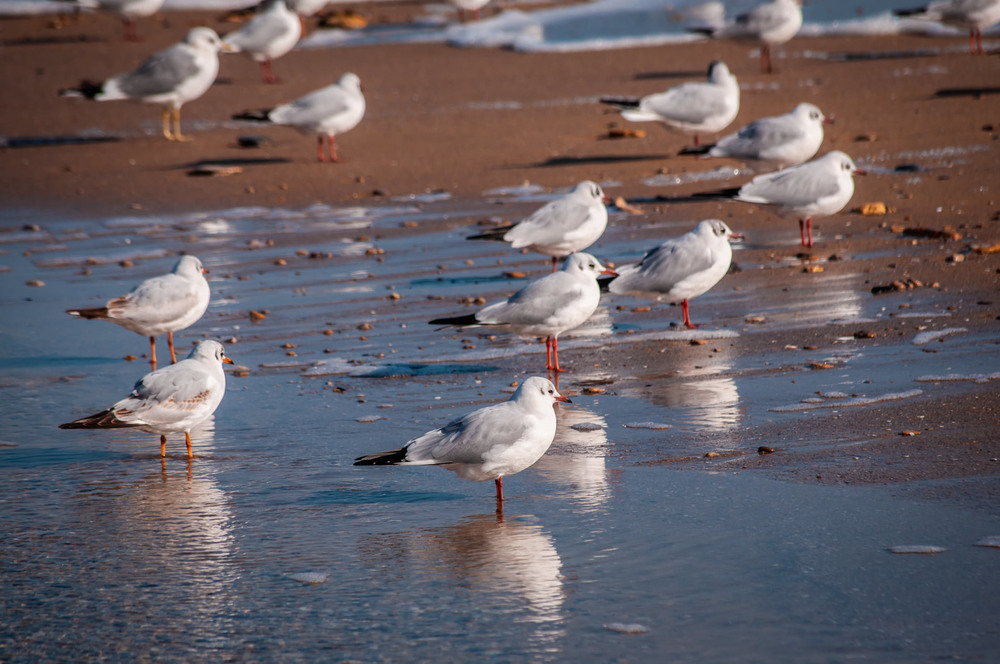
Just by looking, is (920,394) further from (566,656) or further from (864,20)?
(864,20)

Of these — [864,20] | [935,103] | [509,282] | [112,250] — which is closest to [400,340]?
[509,282]

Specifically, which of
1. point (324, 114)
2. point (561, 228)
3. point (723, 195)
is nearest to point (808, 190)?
point (723, 195)

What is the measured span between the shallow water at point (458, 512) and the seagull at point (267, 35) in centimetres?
934

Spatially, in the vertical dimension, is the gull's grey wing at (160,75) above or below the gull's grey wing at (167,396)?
above

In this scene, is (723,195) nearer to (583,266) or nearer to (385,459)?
(583,266)

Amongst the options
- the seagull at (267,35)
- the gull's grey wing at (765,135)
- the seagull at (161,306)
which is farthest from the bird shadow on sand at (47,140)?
the seagull at (161,306)

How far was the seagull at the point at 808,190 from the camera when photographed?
10.0 metres

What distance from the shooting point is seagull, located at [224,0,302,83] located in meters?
17.6

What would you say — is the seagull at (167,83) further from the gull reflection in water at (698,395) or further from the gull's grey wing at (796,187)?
the gull reflection in water at (698,395)

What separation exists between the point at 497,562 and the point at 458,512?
0.66m

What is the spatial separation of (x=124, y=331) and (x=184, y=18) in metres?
16.4

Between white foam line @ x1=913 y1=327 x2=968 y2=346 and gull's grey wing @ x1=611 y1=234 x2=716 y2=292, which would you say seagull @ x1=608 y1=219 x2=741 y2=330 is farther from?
white foam line @ x1=913 y1=327 x2=968 y2=346

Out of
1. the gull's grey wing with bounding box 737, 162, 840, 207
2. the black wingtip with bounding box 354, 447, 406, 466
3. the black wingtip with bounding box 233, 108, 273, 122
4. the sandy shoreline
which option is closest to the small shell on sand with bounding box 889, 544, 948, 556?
the sandy shoreline

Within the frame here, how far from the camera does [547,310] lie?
7258mm
